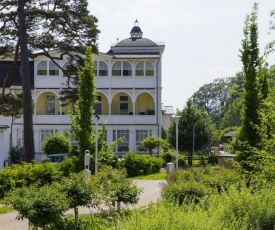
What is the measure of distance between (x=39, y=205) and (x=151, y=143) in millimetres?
32125

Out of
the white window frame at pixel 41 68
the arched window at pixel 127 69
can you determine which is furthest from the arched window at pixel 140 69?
the white window frame at pixel 41 68

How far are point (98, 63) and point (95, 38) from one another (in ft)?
68.1

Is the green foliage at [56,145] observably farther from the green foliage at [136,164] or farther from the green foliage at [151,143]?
the green foliage at [151,143]

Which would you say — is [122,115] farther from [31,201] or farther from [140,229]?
[140,229]

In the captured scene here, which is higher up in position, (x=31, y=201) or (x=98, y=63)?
(x=98, y=63)

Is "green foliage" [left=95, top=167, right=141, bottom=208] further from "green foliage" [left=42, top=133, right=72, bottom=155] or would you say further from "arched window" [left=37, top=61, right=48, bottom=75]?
"arched window" [left=37, top=61, right=48, bottom=75]

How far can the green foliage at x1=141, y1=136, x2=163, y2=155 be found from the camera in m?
42.6

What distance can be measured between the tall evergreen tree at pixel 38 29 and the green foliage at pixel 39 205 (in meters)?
15.1

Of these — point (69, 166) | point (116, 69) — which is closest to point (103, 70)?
point (116, 69)

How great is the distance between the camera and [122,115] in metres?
48.2

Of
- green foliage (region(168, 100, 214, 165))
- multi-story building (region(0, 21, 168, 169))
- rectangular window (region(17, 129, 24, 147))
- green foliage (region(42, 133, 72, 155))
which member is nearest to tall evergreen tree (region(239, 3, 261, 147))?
green foliage (region(42, 133, 72, 155))

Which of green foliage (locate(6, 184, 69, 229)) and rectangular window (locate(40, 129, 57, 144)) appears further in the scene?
rectangular window (locate(40, 129, 57, 144))

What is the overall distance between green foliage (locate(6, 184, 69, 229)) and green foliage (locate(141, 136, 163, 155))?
31.4m

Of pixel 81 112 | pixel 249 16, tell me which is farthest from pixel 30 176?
pixel 249 16
